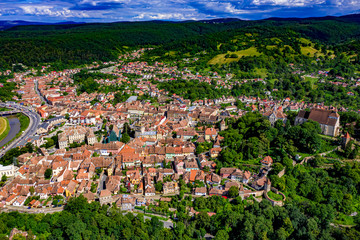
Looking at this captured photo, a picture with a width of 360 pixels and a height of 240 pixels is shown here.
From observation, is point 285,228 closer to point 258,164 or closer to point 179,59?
point 258,164

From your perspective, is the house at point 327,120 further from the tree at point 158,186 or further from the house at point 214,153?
the tree at point 158,186

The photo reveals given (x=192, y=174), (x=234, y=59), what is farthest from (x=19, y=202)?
(x=234, y=59)

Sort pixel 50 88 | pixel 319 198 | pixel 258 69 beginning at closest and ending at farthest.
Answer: pixel 319 198 < pixel 50 88 < pixel 258 69

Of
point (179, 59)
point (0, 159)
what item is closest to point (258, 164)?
point (0, 159)

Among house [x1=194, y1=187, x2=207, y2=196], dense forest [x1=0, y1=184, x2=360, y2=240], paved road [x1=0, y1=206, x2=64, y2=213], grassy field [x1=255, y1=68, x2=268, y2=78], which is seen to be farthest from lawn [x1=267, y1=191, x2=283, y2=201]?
grassy field [x1=255, y1=68, x2=268, y2=78]

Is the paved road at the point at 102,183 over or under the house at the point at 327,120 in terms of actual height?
under

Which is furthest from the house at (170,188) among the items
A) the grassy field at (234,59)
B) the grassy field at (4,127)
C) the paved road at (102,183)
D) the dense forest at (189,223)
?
the grassy field at (234,59)

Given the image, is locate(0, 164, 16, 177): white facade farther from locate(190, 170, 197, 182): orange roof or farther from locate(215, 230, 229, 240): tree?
locate(215, 230, 229, 240): tree
